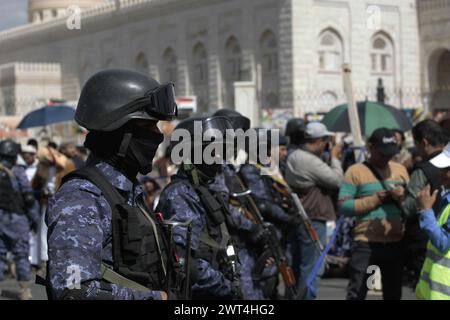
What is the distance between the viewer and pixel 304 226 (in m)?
7.91

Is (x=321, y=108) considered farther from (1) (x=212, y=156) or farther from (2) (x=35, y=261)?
(1) (x=212, y=156)

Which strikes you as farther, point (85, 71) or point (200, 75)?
point (85, 71)

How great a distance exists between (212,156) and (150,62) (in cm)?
4252

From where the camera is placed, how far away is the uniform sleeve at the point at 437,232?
4500 millimetres

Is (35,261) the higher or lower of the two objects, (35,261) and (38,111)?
the lower

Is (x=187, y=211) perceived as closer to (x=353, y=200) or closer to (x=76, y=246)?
(x=76, y=246)

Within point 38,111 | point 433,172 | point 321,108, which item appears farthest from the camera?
point 321,108

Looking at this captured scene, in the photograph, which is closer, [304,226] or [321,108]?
[304,226]

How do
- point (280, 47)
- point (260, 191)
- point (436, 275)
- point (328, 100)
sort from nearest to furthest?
point (436, 275), point (260, 191), point (328, 100), point (280, 47)

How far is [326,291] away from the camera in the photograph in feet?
32.9

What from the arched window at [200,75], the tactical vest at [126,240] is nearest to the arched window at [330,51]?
the arched window at [200,75]

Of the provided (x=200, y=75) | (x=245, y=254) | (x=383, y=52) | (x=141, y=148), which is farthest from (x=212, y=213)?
(x=200, y=75)

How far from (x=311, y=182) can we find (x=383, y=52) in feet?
107
